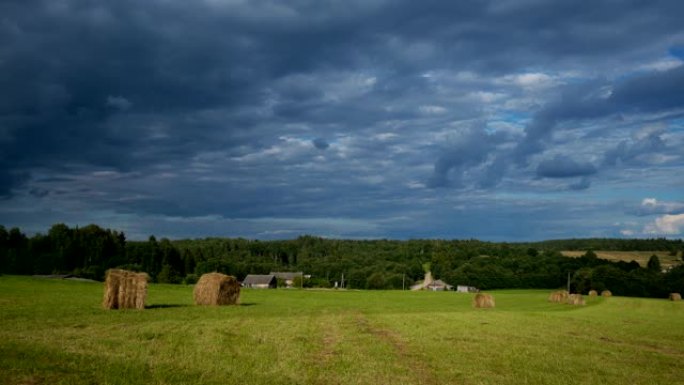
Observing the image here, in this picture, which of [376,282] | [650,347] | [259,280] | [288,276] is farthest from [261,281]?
[650,347]

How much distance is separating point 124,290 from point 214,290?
952 centimetres

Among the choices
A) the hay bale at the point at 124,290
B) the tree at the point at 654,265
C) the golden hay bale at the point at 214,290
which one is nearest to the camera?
the hay bale at the point at 124,290

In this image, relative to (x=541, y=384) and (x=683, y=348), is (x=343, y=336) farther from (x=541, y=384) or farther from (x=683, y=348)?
(x=683, y=348)

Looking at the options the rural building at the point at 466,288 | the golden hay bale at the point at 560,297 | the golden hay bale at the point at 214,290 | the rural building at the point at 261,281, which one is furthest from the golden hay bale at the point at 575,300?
the rural building at the point at 261,281

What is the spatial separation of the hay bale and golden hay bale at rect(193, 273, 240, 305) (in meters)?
8.30

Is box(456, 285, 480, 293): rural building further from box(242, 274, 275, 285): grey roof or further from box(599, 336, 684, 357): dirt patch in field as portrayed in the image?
box(599, 336, 684, 357): dirt patch in field

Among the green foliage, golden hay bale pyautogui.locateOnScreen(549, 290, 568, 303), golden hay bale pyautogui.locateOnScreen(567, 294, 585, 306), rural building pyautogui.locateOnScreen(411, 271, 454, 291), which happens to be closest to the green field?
golden hay bale pyautogui.locateOnScreen(567, 294, 585, 306)

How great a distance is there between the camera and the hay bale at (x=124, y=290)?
31.8 meters

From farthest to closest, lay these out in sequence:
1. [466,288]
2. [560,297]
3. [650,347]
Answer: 1. [466,288]
2. [560,297]
3. [650,347]

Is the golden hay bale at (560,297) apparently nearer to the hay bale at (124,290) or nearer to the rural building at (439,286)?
the hay bale at (124,290)

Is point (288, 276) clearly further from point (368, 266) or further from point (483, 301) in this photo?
point (483, 301)

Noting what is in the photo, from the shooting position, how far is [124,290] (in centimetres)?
3206

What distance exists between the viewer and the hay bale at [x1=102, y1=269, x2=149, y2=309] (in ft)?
104

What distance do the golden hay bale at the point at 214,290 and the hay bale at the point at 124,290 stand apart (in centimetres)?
830
